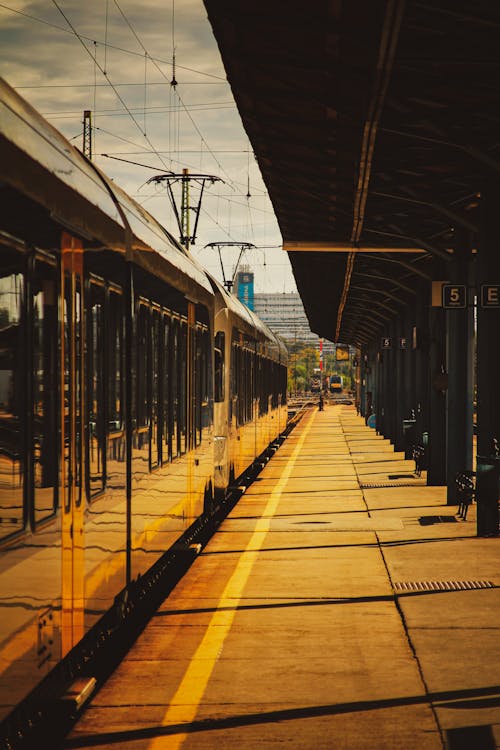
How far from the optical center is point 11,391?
4.44 m

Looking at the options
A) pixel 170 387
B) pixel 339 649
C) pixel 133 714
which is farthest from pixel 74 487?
pixel 170 387

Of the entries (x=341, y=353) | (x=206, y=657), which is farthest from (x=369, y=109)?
(x=341, y=353)

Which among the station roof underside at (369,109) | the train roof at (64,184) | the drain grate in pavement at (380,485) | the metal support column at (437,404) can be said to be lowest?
the drain grate in pavement at (380,485)

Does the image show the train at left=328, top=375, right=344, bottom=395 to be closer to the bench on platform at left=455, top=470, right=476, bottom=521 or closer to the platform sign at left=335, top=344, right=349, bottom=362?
the platform sign at left=335, top=344, right=349, bottom=362

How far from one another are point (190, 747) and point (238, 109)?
7.18m

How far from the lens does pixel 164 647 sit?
735cm

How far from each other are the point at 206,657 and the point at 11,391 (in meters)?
3.23

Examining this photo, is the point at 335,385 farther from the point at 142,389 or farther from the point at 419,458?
the point at 142,389

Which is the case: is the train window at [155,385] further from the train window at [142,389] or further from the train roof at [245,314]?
the train roof at [245,314]

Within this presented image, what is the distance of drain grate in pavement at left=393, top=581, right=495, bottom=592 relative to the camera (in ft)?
31.0

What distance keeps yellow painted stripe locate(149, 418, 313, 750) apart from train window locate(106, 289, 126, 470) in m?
1.35

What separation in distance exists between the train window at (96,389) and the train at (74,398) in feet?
0.04

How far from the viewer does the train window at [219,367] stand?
13078 millimetres

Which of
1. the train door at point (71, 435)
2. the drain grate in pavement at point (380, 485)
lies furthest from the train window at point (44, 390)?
the drain grate in pavement at point (380, 485)
